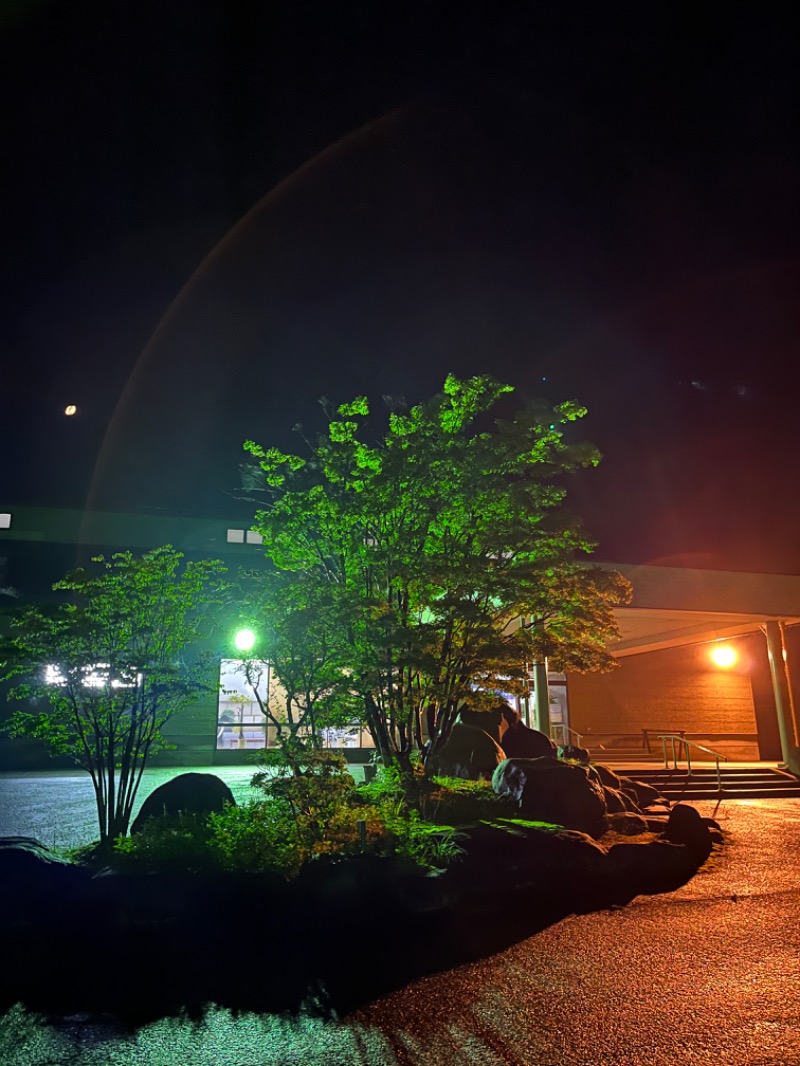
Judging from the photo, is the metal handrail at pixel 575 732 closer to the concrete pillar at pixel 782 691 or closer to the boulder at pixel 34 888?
the concrete pillar at pixel 782 691

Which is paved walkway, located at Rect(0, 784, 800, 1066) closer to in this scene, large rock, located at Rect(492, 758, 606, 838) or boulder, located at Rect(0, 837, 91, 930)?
boulder, located at Rect(0, 837, 91, 930)

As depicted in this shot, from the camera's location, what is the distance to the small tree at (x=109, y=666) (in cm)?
649

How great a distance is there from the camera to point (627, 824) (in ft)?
29.3

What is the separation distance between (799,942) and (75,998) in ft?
17.5

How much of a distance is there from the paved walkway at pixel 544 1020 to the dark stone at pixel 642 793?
582 cm

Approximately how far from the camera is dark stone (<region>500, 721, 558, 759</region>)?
39.4 feet

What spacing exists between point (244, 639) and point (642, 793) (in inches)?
312

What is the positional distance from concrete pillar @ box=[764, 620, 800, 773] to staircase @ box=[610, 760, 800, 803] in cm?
115

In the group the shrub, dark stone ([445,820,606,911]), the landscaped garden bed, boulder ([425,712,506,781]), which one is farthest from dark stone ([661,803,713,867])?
the shrub

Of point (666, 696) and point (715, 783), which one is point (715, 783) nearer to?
point (715, 783)

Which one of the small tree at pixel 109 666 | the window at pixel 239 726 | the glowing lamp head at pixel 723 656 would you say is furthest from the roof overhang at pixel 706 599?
the small tree at pixel 109 666

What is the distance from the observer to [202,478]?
21297 millimetres

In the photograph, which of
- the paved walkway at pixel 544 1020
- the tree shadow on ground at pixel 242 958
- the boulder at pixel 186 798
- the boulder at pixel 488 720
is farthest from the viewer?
the boulder at pixel 488 720

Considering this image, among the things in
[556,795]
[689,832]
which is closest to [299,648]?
[556,795]
